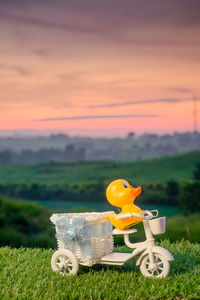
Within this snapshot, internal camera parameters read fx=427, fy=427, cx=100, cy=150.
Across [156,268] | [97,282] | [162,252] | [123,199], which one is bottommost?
[97,282]

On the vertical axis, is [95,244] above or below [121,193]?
below

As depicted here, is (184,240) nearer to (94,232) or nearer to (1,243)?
(94,232)

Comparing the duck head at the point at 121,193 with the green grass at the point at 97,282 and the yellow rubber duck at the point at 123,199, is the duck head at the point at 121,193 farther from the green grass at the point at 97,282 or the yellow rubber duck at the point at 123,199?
the green grass at the point at 97,282

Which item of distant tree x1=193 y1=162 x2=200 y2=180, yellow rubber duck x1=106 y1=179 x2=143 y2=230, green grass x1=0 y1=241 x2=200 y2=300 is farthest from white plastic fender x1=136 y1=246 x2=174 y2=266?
distant tree x1=193 y1=162 x2=200 y2=180

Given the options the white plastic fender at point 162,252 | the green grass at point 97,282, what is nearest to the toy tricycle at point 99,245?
the white plastic fender at point 162,252

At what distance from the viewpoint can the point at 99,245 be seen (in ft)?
16.3

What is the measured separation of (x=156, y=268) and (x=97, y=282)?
672 mm

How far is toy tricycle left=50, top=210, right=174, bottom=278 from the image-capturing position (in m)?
4.72

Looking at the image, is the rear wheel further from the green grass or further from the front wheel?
the front wheel

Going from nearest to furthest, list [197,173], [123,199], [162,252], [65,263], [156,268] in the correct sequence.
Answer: [162,252], [156,268], [123,199], [65,263], [197,173]

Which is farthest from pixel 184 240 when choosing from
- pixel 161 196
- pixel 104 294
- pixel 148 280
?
pixel 161 196

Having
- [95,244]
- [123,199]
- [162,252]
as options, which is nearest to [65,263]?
[95,244]

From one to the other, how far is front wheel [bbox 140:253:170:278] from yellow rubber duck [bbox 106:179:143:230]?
0.43m

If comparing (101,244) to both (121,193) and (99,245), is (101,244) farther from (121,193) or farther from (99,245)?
(121,193)
